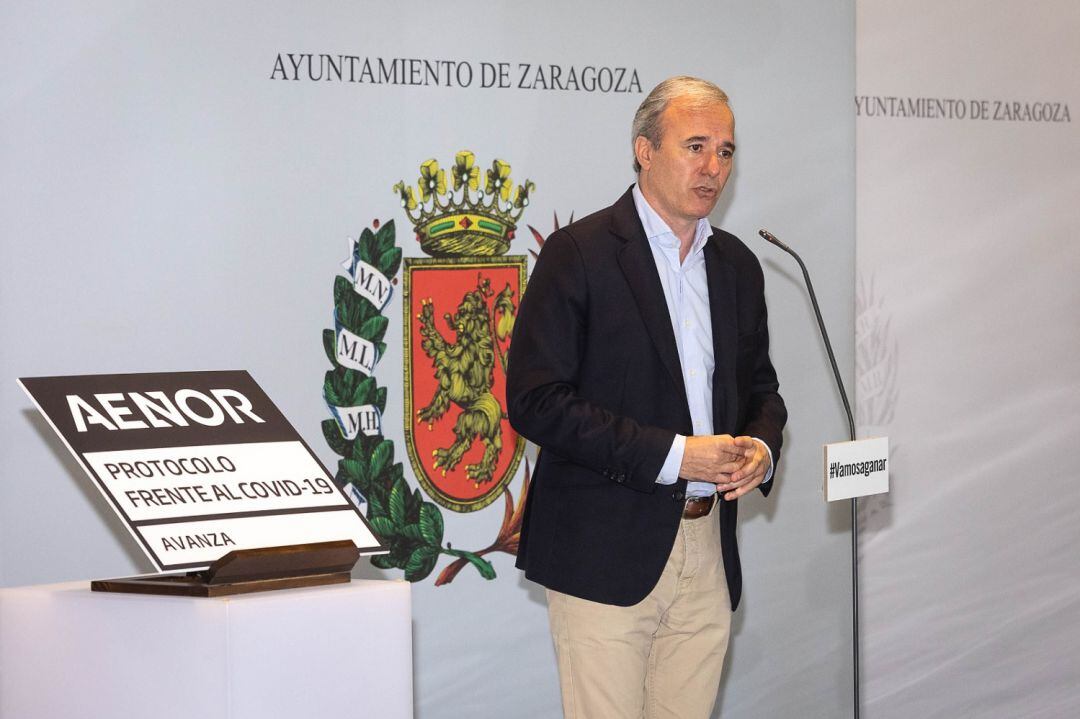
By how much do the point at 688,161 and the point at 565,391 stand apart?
51cm

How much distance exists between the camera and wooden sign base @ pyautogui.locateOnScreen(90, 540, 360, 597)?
1.48 metres

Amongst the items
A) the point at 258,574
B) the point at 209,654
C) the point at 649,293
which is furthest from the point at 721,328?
the point at 209,654

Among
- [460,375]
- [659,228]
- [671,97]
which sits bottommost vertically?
[460,375]

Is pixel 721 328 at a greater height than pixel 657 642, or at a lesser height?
greater

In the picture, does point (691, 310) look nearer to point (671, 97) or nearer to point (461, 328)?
point (671, 97)

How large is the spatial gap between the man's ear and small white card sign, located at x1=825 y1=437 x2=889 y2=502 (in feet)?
2.88

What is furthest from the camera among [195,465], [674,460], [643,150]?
[643,150]

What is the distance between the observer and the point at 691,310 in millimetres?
2512

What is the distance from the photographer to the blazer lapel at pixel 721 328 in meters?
2.49

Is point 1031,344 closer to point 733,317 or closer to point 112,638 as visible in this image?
point 733,317

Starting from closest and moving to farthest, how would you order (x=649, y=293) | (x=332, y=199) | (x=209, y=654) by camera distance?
(x=209, y=654) → (x=649, y=293) → (x=332, y=199)

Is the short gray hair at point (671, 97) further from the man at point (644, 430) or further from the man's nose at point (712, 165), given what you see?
the man's nose at point (712, 165)

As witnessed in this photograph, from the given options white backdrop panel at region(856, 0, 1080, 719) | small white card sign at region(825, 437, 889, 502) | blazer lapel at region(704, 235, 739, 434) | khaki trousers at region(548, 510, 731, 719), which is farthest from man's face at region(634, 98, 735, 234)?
white backdrop panel at region(856, 0, 1080, 719)

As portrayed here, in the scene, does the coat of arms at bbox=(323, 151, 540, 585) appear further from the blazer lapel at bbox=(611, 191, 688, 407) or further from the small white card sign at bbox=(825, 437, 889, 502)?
the blazer lapel at bbox=(611, 191, 688, 407)
